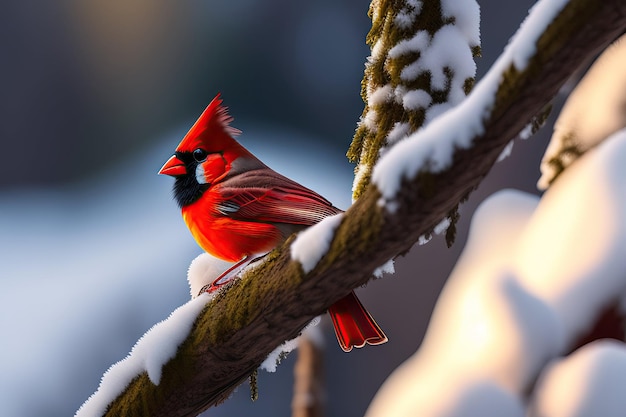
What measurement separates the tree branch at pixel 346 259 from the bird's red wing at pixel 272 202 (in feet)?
0.60

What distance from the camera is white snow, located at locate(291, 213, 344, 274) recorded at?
3.17ft

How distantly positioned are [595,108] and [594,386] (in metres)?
0.45

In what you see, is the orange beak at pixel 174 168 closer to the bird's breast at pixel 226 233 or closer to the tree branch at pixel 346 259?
the bird's breast at pixel 226 233

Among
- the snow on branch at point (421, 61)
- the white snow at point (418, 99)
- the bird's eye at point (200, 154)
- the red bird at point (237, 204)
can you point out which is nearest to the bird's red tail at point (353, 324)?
the red bird at point (237, 204)

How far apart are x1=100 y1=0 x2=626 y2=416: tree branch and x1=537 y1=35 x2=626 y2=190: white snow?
0.99 feet

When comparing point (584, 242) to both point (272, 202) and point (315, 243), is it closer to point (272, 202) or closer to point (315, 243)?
point (315, 243)

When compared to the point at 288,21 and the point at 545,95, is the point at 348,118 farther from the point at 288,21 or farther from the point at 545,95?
the point at 545,95

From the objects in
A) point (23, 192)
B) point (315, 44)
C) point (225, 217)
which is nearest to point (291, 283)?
point (225, 217)

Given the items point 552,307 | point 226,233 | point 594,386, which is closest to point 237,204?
point 226,233

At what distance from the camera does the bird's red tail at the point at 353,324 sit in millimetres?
1296

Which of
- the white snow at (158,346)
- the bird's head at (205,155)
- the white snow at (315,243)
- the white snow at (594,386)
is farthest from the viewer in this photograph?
the bird's head at (205,155)

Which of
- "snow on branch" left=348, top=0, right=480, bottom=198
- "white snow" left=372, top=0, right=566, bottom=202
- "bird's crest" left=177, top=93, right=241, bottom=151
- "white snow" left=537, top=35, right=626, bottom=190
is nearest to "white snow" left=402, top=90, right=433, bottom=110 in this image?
"snow on branch" left=348, top=0, right=480, bottom=198

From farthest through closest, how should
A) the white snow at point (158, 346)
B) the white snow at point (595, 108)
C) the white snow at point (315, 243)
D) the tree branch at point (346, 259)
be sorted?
the white snow at point (158, 346)
the white snow at point (595, 108)
the white snow at point (315, 243)
the tree branch at point (346, 259)

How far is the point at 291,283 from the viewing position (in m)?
1.04
